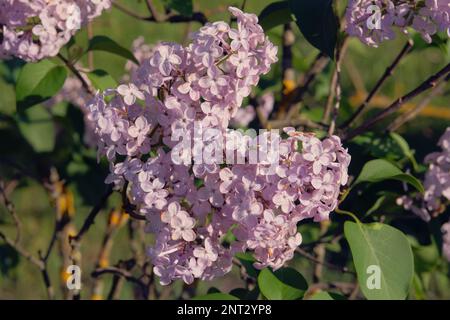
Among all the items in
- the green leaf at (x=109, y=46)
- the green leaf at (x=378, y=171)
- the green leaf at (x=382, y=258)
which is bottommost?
the green leaf at (x=382, y=258)

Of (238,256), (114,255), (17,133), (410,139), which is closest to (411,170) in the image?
(238,256)

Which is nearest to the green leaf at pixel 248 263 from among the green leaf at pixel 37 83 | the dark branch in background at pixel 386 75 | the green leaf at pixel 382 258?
the green leaf at pixel 382 258

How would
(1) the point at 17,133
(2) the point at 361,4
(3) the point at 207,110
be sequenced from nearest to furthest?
1. (3) the point at 207,110
2. (2) the point at 361,4
3. (1) the point at 17,133

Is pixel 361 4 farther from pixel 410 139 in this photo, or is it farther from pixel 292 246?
pixel 410 139

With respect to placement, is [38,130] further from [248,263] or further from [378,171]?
[378,171]

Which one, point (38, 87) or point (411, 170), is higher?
point (38, 87)

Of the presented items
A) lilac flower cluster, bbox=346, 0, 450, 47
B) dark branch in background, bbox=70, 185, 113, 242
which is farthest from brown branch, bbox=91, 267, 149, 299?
lilac flower cluster, bbox=346, 0, 450, 47

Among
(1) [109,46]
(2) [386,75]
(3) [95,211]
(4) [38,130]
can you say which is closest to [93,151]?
(4) [38,130]

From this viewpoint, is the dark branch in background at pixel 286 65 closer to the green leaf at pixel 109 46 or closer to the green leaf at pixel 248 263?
the green leaf at pixel 109 46
